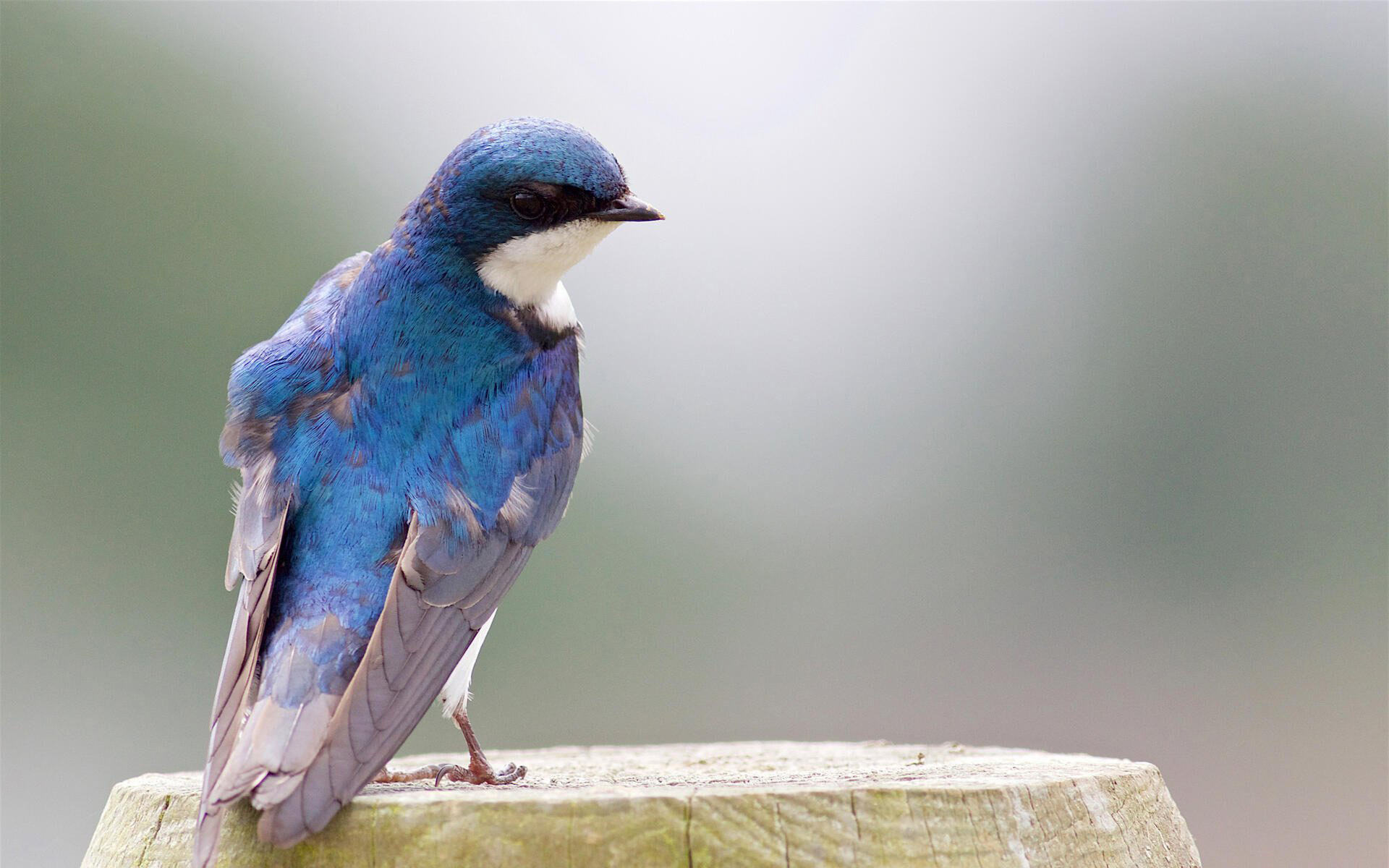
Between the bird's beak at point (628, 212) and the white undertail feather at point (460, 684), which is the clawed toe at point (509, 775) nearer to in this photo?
the white undertail feather at point (460, 684)

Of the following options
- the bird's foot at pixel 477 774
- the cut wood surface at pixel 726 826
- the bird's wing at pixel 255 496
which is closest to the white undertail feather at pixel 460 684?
the bird's foot at pixel 477 774

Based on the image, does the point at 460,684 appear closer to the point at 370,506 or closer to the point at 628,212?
the point at 370,506

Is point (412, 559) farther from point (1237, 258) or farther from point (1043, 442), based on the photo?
point (1237, 258)

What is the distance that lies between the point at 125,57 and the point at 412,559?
9008mm

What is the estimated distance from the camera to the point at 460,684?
3318 millimetres

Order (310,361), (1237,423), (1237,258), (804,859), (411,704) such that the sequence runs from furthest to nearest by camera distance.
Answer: (1237,258) < (1237,423) < (310,361) < (411,704) < (804,859)

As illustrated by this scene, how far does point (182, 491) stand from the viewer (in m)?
9.21

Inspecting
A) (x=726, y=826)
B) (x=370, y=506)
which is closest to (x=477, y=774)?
(x=370, y=506)

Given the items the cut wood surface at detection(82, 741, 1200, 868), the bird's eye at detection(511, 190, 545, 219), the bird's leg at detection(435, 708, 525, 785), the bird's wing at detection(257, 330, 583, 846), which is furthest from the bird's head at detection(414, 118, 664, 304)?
the cut wood surface at detection(82, 741, 1200, 868)

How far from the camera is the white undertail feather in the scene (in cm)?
327

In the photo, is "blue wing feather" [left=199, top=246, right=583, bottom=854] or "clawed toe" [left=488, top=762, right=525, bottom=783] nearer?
"blue wing feather" [left=199, top=246, right=583, bottom=854]

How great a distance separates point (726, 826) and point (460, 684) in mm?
1276

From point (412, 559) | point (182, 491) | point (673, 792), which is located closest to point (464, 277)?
point (412, 559)

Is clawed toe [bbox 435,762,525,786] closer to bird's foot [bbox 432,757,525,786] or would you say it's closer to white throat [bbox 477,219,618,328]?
bird's foot [bbox 432,757,525,786]
